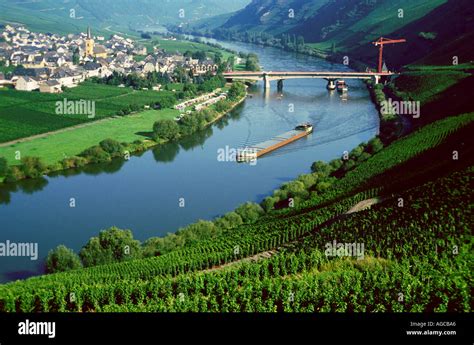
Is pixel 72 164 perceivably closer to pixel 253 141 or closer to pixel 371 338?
pixel 253 141

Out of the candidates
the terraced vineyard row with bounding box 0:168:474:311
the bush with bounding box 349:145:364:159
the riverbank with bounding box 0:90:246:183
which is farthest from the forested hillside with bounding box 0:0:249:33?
the terraced vineyard row with bounding box 0:168:474:311

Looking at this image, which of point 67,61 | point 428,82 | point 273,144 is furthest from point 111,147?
point 67,61

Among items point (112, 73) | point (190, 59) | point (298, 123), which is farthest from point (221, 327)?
point (190, 59)

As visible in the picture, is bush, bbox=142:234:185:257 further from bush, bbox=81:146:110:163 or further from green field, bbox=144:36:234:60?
green field, bbox=144:36:234:60

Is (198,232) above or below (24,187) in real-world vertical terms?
below

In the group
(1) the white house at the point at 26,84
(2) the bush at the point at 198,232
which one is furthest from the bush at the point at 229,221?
(1) the white house at the point at 26,84

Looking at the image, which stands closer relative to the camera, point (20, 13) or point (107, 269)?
point (107, 269)

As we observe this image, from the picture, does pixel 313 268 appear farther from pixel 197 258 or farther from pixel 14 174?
pixel 14 174
